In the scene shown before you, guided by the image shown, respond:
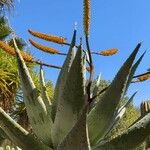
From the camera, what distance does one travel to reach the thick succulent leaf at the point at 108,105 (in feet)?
6.93

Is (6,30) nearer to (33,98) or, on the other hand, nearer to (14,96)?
(14,96)

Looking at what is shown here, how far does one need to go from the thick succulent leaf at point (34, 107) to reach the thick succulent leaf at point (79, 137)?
33 centimetres

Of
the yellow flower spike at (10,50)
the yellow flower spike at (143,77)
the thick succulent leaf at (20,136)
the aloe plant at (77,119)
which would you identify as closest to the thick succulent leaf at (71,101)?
the aloe plant at (77,119)

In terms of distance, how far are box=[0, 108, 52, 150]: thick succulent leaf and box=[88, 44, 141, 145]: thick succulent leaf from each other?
0.23 metres

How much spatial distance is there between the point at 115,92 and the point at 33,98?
0.44 metres

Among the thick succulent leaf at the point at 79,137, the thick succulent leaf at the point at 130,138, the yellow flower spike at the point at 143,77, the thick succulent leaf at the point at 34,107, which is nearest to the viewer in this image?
the thick succulent leaf at the point at 79,137

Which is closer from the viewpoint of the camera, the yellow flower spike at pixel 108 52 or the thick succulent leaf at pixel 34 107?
the thick succulent leaf at pixel 34 107

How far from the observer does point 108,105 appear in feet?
7.09

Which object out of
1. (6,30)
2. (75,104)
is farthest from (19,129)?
(6,30)

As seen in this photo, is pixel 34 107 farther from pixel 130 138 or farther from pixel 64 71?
pixel 130 138

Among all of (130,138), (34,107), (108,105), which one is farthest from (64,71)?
(130,138)

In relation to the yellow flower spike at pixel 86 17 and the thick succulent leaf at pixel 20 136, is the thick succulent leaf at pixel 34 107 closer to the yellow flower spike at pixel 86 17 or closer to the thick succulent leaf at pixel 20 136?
the thick succulent leaf at pixel 20 136

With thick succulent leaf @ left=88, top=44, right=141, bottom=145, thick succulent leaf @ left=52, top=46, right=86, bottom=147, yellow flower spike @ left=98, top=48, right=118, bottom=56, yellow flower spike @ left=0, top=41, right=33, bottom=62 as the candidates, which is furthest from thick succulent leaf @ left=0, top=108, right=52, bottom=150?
yellow flower spike @ left=98, top=48, right=118, bottom=56

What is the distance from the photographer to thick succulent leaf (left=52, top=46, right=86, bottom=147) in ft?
6.88
